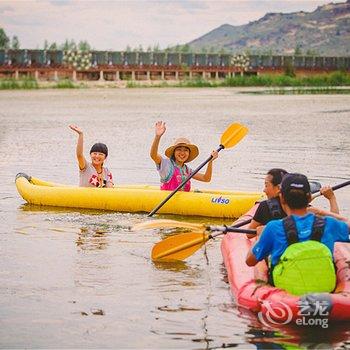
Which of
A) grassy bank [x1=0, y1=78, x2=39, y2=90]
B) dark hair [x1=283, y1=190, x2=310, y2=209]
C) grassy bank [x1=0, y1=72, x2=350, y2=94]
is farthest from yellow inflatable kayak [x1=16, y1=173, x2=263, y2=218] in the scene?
grassy bank [x1=0, y1=72, x2=350, y2=94]

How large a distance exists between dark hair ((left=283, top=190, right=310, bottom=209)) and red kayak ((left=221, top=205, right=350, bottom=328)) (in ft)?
2.03

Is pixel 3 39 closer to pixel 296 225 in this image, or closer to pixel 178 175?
pixel 178 175

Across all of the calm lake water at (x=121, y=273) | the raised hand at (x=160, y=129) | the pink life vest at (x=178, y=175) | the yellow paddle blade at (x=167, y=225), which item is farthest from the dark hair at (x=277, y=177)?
the pink life vest at (x=178, y=175)

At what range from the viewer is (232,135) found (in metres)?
11.8

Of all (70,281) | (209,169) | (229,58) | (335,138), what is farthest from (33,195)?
(229,58)

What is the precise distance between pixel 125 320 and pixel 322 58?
4090 inches

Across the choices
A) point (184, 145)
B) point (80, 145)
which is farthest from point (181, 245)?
point (80, 145)

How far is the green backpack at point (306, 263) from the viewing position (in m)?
6.67

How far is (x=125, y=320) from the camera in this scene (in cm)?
708

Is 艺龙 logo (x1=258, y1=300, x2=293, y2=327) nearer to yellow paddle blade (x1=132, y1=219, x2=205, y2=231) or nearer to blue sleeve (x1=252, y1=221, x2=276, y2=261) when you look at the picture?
blue sleeve (x1=252, y1=221, x2=276, y2=261)

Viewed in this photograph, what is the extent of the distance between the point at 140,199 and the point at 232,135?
1.37 m

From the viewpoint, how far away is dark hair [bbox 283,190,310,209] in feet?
21.8

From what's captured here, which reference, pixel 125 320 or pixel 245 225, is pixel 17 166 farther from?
pixel 125 320

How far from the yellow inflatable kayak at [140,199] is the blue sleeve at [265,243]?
421 cm
